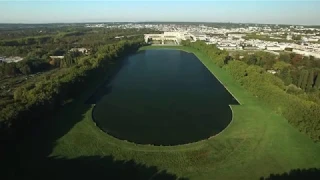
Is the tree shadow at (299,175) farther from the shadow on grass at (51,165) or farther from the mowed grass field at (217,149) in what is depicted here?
the shadow on grass at (51,165)

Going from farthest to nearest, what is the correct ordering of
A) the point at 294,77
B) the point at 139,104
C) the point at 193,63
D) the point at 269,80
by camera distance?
the point at 193,63 < the point at 294,77 < the point at 269,80 < the point at 139,104

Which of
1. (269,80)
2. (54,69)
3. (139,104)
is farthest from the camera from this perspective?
(54,69)

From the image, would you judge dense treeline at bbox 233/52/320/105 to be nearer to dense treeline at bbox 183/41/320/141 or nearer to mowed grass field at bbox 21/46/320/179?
dense treeline at bbox 183/41/320/141

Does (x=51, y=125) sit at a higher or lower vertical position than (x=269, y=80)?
lower

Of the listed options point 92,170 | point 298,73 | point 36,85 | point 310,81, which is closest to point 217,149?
point 92,170

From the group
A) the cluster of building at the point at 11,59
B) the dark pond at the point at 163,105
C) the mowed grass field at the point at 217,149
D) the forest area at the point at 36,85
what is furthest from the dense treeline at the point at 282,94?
the cluster of building at the point at 11,59

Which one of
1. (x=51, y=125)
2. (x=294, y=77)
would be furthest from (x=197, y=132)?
(x=294, y=77)

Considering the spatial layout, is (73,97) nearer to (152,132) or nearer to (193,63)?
(152,132)
